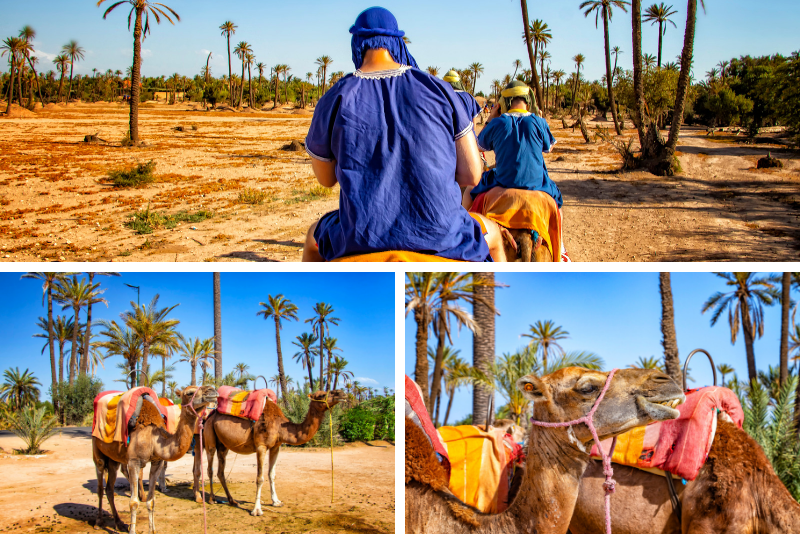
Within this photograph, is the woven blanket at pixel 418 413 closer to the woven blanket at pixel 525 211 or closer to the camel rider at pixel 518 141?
the woven blanket at pixel 525 211

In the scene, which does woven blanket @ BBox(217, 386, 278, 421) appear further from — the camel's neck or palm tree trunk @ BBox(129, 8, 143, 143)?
palm tree trunk @ BBox(129, 8, 143, 143)

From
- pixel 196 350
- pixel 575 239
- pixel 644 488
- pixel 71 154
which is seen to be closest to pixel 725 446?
Answer: pixel 644 488

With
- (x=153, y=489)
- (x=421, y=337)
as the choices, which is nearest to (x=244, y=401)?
(x=153, y=489)

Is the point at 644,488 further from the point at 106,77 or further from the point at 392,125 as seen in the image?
the point at 106,77

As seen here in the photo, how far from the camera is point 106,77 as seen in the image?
9256 cm

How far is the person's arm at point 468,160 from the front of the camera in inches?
111

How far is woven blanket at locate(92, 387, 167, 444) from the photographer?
4.18 metres

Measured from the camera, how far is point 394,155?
2.61 m

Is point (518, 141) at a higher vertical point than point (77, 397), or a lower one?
higher

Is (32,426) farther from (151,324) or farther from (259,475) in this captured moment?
(259,475)

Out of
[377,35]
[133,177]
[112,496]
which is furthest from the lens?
[133,177]

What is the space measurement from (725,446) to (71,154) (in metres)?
29.2

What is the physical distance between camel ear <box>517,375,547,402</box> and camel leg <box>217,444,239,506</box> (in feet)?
9.54

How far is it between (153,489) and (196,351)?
3.62ft
